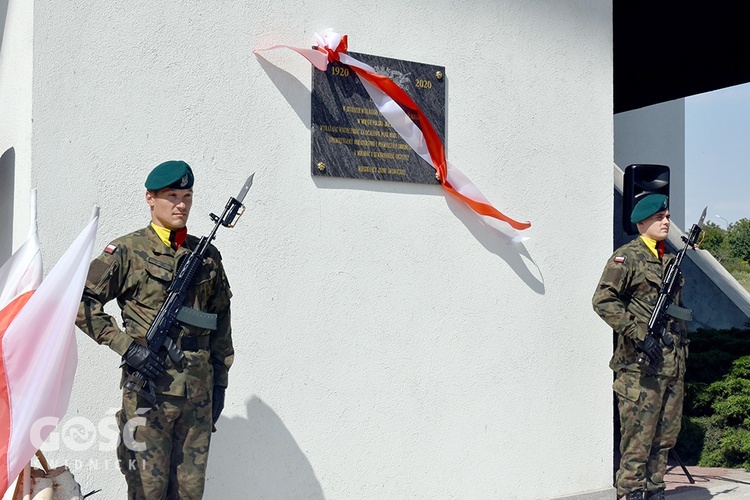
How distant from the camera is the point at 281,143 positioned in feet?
16.1

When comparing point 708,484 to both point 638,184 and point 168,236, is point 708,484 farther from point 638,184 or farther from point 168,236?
point 168,236

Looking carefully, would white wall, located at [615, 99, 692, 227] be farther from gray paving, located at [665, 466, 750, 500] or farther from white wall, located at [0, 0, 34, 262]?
white wall, located at [0, 0, 34, 262]

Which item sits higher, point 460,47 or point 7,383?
point 460,47

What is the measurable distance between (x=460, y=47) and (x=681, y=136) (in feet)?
42.0

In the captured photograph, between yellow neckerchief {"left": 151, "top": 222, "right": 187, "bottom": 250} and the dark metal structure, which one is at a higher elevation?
the dark metal structure

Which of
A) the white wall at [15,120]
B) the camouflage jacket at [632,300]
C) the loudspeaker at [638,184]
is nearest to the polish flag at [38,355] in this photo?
the white wall at [15,120]

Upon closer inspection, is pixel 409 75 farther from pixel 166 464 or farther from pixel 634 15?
pixel 634 15

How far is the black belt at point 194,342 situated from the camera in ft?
13.0

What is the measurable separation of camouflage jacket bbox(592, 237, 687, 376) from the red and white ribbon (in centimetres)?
70

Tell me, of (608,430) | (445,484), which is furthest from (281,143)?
(608,430)

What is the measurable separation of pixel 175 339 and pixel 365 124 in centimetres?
185

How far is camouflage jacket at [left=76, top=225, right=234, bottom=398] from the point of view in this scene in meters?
3.83

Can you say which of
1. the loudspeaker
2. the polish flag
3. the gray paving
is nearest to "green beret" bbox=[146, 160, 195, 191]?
the polish flag

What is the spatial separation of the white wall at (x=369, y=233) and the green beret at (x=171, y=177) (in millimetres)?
534
